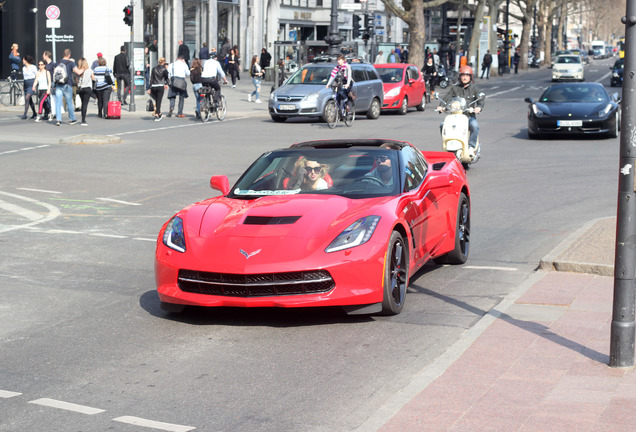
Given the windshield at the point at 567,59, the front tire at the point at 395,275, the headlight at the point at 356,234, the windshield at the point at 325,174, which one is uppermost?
the windshield at the point at 567,59

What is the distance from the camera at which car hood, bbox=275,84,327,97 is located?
30.4 meters

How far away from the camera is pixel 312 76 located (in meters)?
31.8

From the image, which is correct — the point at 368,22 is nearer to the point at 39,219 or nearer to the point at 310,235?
the point at 39,219

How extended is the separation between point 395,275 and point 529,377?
6.53 ft

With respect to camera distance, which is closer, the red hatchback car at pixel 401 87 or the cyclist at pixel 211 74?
the cyclist at pixel 211 74

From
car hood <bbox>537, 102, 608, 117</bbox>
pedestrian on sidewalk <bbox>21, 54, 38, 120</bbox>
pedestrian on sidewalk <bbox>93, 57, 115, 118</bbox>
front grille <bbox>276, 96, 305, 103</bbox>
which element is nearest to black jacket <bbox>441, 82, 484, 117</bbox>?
car hood <bbox>537, 102, 608, 117</bbox>

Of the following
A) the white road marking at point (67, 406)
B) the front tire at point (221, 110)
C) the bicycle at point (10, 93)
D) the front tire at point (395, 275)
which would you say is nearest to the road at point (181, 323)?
the white road marking at point (67, 406)

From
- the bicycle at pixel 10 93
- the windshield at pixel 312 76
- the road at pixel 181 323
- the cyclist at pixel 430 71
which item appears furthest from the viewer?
the cyclist at pixel 430 71

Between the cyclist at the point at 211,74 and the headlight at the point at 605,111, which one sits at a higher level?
the cyclist at the point at 211,74

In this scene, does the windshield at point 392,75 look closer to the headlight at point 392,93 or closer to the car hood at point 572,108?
the headlight at point 392,93

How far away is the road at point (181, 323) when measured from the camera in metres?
5.83

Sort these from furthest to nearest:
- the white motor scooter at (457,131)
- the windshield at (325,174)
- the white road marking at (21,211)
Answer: the white motor scooter at (457,131)
the white road marking at (21,211)
the windshield at (325,174)

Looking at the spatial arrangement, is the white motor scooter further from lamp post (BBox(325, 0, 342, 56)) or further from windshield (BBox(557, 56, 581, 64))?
windshield (BBox(557, 56, 581, 64))

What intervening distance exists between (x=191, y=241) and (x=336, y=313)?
1.27 metres
